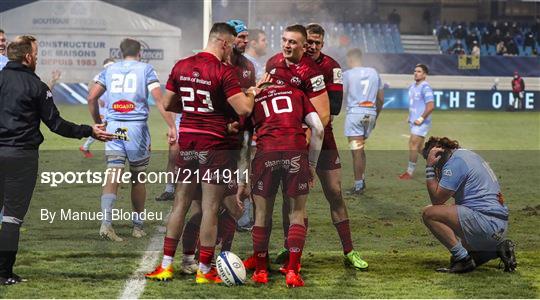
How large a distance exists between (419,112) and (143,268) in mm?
9088

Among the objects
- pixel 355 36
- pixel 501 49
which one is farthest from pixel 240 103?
pixel 501 49

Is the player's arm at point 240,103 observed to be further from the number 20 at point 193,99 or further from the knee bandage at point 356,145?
the knee bandage at point 356,145

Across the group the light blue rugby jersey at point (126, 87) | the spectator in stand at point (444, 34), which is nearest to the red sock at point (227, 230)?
the light blue rugby jersey at point (126, 87)

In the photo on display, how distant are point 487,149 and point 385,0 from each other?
2194cm

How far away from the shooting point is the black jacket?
7.54 m

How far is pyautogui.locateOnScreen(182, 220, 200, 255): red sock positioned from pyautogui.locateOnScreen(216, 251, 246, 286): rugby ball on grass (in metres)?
0.60

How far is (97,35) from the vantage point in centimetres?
3725

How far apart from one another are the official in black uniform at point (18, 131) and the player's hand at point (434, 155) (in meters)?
3.04

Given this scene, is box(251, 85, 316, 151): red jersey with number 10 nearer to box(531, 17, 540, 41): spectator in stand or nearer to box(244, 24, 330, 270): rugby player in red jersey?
box(244, 24, 330, 270): rugby player in red jersey

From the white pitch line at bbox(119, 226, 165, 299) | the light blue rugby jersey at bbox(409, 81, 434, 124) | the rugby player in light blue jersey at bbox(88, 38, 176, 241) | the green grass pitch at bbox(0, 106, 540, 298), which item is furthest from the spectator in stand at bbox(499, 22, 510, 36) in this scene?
the rugby player in light blue jersey at bbox(88, 38, 176, 241)

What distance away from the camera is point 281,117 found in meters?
7.67

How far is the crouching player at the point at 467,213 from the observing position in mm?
8219

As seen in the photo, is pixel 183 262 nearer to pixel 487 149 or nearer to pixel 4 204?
pixel 4 204

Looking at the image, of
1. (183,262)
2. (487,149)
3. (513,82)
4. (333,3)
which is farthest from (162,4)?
(183,262)
